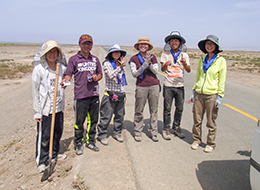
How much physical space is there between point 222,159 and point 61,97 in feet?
9.70

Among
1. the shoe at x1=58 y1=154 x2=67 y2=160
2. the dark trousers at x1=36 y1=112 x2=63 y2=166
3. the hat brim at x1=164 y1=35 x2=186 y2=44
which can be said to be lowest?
the shoe at x1=58 y1=154 x2=67 y2=160

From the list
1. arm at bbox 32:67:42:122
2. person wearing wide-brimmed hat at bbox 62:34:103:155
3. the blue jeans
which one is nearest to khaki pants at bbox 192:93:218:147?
the blue jeans

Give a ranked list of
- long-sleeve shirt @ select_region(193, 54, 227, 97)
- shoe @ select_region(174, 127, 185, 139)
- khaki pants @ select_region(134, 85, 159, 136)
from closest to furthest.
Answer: long-sleeve shirt @ select_region(193, 54, 227, 97) < khaki pants @ select_region(134, 85, 159, 136) < shoe @ select_region(174, 127, 185, 139)

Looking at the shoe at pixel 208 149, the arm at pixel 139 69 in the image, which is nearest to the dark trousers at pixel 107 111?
Result: the arm at pixel 139 69

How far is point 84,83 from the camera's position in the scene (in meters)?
4.05

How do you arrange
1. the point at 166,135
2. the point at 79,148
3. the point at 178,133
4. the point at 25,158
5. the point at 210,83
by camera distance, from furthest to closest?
the point at 178,133 → the point at 166,135 → the point at 25,158 → the point at 79,148 → the point at 210,83

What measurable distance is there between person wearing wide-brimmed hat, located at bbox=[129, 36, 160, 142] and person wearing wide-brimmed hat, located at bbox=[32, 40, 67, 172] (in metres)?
1.39

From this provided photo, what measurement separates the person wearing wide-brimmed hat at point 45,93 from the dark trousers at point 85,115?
0.32 m

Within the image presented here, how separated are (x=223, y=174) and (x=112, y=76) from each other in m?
2.45

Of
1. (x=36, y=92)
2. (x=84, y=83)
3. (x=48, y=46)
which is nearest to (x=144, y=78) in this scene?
(x=84, y=83)

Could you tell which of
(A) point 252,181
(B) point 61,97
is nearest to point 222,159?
(A) point 252,181

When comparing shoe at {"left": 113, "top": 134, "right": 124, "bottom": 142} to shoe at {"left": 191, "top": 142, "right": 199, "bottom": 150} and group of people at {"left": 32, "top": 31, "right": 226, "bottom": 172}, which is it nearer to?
group of people at {"left": 32, "top": 31, "right": 226, "bottom": 172}

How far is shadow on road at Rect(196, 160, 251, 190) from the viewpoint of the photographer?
3312mm

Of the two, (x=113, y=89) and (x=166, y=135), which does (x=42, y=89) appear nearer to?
(x=113, y=89)
